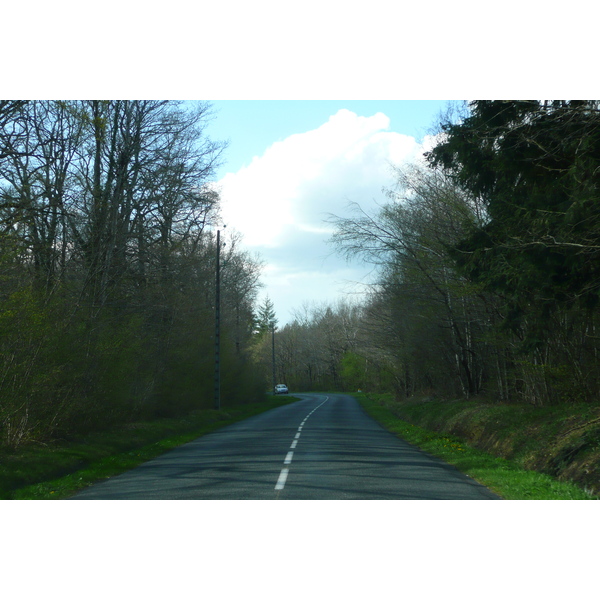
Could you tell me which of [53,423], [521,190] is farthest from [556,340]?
[53,423]

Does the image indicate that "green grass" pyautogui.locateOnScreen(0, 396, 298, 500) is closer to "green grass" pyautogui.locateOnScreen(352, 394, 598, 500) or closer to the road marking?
the road marking

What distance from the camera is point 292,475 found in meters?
12.0

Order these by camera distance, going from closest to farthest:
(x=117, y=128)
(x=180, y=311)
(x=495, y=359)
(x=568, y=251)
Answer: (x=568, y=251)
(x=495, y=359)
(x=117, y=128)
(x=180, y=311)

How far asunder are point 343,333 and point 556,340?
3540 inches

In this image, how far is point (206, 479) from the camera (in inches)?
463

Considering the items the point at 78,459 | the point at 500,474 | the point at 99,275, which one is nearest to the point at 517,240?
the point at 500,474

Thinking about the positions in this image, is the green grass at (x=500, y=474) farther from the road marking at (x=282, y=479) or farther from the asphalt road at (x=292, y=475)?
the road marking at (x=282, y=479)

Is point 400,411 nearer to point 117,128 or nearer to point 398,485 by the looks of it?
point 117,128

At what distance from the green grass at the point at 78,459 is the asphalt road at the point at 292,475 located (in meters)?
0.58

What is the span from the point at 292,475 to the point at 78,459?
5.79 metres

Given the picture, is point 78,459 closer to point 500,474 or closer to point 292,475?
point 292,475

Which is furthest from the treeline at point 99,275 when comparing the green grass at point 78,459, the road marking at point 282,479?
the road marking at point 282,479

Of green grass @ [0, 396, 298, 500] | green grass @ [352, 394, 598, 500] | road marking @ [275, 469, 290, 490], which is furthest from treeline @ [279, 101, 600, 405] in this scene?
green grass @ [0, 396, 298, 500]

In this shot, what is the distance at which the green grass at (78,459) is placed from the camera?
11.3m
